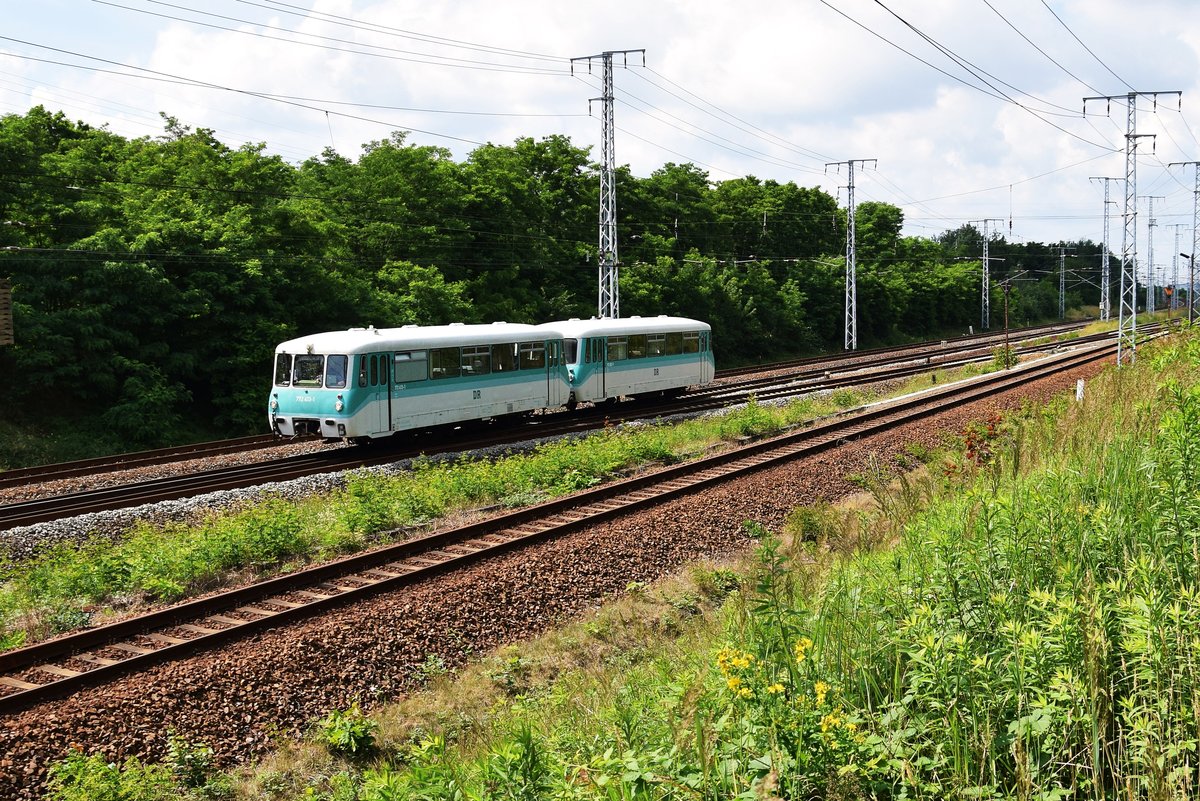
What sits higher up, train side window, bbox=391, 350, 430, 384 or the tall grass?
train side window, bbox=391, 350, 430, 384

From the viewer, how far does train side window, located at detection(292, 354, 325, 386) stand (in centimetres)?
2003

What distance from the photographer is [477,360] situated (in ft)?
74.6

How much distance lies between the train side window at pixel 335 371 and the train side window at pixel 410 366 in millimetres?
1170

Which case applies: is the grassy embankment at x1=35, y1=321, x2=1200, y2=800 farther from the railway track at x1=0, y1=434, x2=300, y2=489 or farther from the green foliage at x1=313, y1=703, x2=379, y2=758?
the railway track at x1=0, y1=434, x2=300, y2=489

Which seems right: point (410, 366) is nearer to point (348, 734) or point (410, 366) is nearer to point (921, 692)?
point (348, 734)

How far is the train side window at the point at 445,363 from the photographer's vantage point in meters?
21.4

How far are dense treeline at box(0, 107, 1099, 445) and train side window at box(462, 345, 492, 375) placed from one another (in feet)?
27.2

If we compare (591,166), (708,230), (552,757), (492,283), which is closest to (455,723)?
(552,757)

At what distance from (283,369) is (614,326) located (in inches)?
406

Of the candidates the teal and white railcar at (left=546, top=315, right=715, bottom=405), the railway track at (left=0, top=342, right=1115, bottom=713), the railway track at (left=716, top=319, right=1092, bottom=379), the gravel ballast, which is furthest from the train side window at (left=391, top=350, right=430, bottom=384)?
the railway track at (left=716, top=319, right=1092, bottom=379)

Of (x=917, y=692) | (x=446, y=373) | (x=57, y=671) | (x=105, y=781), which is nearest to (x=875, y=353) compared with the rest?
(x=446, y=373)

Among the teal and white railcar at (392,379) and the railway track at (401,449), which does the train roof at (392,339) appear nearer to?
the teal and white railcar at (392,379)

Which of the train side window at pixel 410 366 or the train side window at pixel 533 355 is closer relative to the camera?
the train side window at pixel 410 366

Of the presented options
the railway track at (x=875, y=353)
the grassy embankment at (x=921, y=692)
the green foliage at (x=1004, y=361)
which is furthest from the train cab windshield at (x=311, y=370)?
the green foliage at (x=1004, y=361)
